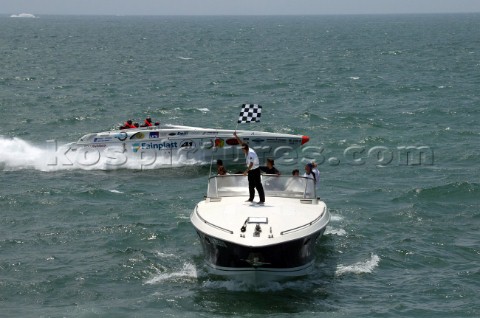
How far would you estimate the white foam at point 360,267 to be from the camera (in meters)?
21.0

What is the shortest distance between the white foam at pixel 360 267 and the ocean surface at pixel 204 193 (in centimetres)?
7

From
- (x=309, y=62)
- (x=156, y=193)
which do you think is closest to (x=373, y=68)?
(x=309, y=62)

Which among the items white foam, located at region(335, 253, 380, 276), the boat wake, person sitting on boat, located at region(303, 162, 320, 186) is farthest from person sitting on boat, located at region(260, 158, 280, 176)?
the boat wake

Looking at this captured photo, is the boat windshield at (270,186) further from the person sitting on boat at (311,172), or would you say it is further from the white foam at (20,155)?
the white foam at (20,155)

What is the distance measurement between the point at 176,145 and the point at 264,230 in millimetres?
14281

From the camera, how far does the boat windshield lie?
859 inches

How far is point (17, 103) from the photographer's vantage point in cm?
5112

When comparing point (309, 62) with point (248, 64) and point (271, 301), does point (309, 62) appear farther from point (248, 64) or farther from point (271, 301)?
point (271, 301)

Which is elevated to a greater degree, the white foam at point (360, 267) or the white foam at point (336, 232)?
the white foam at point (336, 232)

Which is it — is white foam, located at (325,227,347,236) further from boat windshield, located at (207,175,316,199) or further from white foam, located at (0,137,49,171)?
white foam, located at (0,137,49,171)

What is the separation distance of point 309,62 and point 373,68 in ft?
30.6

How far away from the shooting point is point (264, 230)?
19141mm

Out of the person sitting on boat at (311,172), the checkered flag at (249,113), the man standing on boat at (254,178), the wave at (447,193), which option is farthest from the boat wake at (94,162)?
the man standing on boat at (254,178)

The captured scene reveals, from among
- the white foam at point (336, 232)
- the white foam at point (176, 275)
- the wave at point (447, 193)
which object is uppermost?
the wave at point (447, 193)
